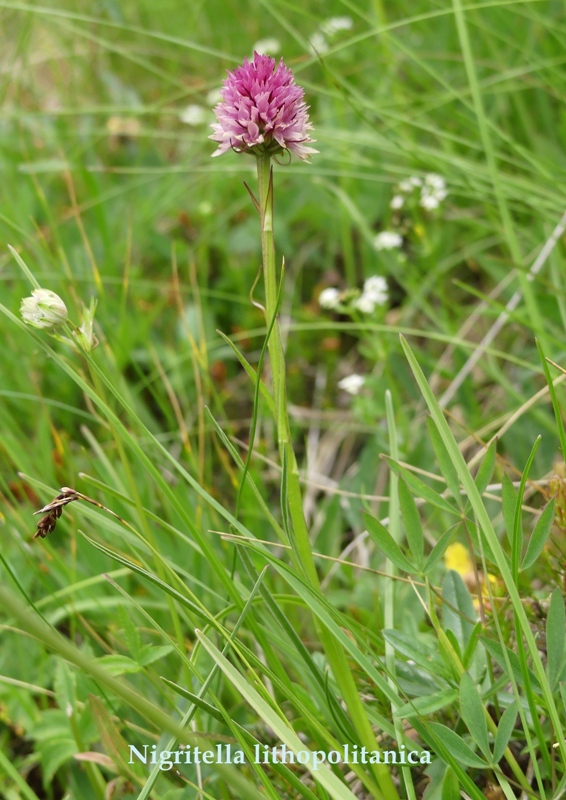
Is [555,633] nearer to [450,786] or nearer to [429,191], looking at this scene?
[450,786]

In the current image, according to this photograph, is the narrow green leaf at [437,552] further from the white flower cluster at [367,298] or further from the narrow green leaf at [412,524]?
the white flower cluster at [367,298]

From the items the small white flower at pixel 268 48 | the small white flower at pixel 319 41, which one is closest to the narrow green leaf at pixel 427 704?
the small white flower at pixel 268 48

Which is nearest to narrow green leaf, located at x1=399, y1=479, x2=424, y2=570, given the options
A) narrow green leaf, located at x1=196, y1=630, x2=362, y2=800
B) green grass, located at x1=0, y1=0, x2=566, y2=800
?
green grass, located at x1=0, y1=0, x2=566, y2=800

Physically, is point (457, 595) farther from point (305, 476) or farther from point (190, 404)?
point (190, 404)

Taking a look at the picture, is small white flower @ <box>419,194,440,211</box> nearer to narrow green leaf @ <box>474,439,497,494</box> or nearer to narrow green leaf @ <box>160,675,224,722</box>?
narrow green leaf @ <box>474,439,497,494</box>

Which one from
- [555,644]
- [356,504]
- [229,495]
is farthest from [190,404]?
[555,644]

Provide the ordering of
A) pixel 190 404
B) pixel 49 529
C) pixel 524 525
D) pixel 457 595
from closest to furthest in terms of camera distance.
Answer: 1. pixel 49 529
2. pixel 457 595
3. pixel 524 525
4. pixel 190 404
